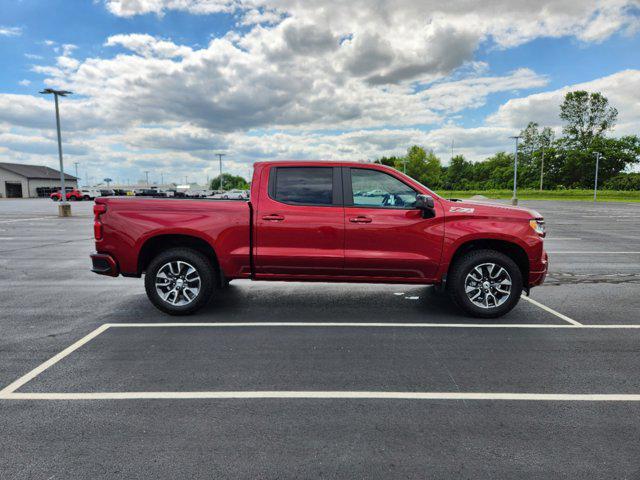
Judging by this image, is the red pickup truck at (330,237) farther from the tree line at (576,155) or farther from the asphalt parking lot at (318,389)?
the tree line at (576,155)

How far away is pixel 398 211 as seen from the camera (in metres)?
5.40

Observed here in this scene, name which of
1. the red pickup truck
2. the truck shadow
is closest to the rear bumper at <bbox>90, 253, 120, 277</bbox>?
the red pickup truck

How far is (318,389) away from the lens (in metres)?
3.55

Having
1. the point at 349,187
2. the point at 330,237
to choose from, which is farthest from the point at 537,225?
the point at 330,237

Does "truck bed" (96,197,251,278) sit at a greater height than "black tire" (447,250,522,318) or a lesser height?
greater

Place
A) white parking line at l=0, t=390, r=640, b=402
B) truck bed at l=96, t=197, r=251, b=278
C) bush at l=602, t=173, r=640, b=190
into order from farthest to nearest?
bush at l=602, t=173, r=640, b=190 < truck bed at l=96, t=197, r=251, b=278 < white parking line at l=0, t=390, r=640, b=402

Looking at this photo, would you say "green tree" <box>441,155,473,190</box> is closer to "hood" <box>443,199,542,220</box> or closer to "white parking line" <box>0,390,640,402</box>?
"hood" <box>443,199,542,220</box>

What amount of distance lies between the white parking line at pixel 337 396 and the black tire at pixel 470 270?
2038mm

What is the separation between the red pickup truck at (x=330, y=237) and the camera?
17.7 ft

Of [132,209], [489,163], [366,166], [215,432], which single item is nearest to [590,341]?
[366,166]

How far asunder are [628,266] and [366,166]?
24.4ft

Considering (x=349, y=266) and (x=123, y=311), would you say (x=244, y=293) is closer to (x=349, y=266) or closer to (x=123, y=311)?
(x=123, y=311)

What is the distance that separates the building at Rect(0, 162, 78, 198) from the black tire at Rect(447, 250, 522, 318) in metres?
95.3

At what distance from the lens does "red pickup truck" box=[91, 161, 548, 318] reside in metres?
5.39
